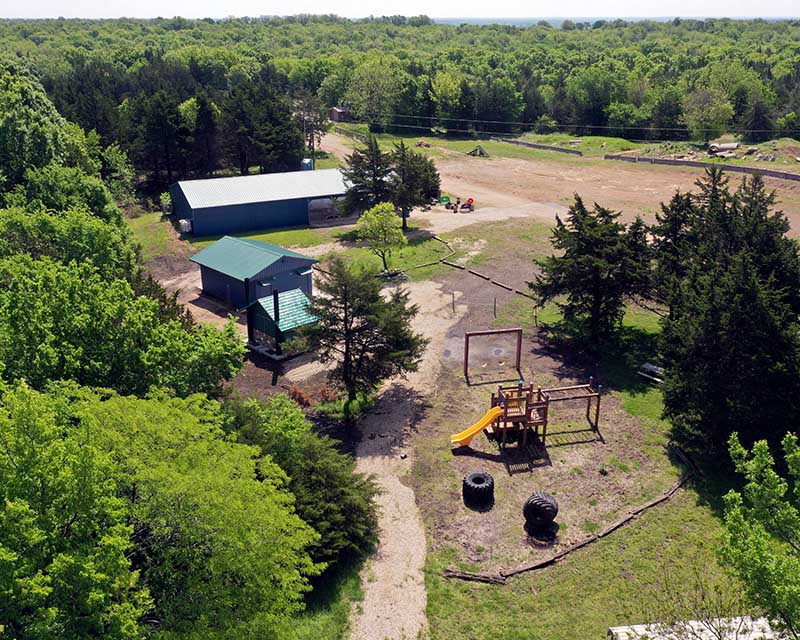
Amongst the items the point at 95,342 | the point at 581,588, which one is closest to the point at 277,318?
the point at 95,342

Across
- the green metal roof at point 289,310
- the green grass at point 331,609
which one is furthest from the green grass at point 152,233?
the green grass at point 331,609

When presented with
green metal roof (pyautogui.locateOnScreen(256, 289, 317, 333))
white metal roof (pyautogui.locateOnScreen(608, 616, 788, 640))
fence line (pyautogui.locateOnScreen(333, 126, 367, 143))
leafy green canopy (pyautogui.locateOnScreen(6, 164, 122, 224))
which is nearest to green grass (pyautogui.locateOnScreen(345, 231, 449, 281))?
green metal roof (pyautogui.locateOnScreen(256, 289, 317, 333))

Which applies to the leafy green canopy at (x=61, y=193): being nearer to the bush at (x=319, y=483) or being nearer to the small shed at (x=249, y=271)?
the small shed at (x=249, y=271)

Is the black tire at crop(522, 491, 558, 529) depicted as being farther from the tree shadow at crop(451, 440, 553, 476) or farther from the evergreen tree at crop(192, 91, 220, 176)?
the evergreen tree at crop(192, 91, 220, 176)

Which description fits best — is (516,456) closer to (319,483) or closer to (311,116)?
(319,483)

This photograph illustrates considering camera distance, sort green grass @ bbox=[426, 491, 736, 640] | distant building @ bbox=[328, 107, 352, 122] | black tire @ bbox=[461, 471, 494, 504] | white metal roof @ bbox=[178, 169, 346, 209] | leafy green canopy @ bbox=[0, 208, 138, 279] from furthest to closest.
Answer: distant building @ bbox=[328, 107, 352, 122], white metal roof @ bbox=[178, 169, 346, 209], leafy green canopy @ bbox=[0, 208, 138, 279], black tire @ bbox=[461, 471, 494, 504], green grass @ bbox=[426, 491, 736, 640]

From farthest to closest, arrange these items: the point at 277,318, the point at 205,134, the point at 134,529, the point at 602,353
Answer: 1. the point at 205,134
2. the point at 602,353
3. the point at 277,318
4. the point at 134,529
